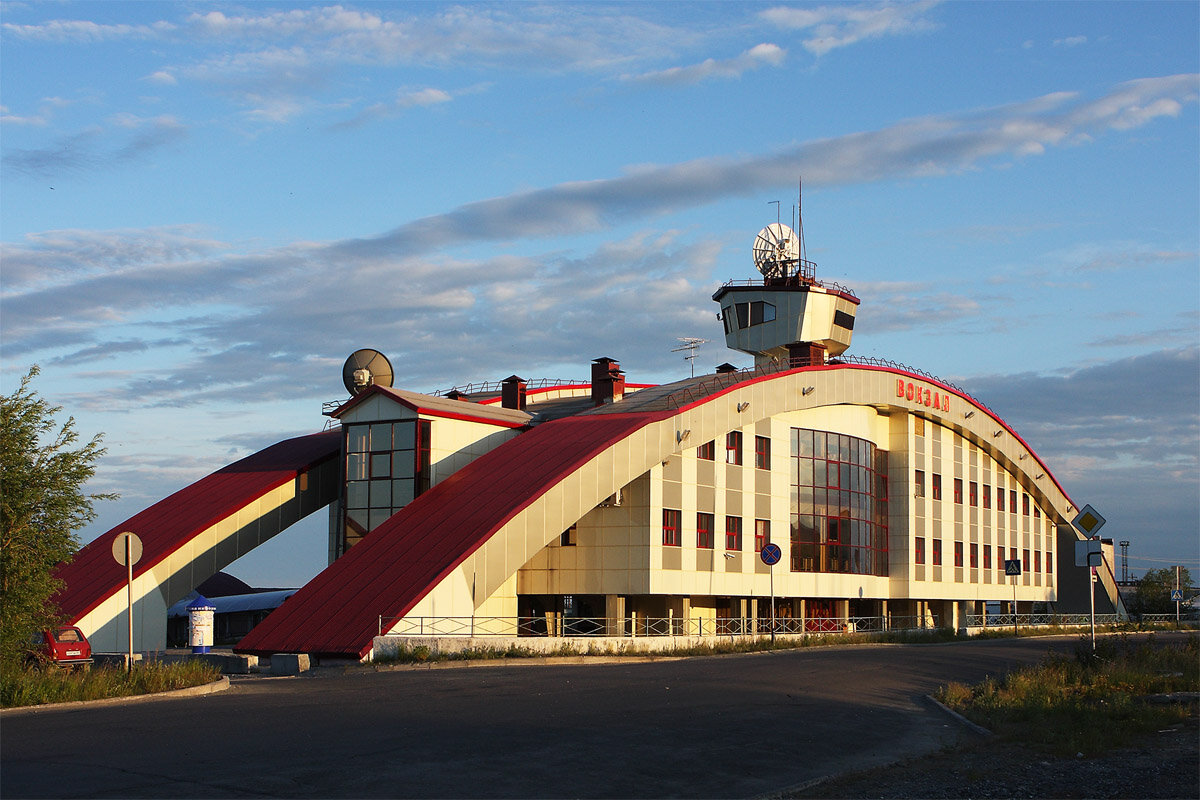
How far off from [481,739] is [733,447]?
3470cm

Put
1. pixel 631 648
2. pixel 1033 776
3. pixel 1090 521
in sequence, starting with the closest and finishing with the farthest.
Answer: pixel 1033 776 < pixel 1090 521 < pixel 631 648

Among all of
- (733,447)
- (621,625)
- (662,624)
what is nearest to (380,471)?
(621,625)

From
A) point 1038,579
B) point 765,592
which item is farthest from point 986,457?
point 765,592

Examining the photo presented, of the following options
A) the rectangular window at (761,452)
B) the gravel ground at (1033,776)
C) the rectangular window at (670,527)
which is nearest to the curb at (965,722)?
the gravel ground at (1033,776)

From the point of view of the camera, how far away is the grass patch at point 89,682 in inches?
714

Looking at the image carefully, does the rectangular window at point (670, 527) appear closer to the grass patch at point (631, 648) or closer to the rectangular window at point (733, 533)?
the rectangular window at point (733, 533)

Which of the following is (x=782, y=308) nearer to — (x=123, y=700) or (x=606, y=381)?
(x=606, y=381)

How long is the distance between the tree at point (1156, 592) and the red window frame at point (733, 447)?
53759mm

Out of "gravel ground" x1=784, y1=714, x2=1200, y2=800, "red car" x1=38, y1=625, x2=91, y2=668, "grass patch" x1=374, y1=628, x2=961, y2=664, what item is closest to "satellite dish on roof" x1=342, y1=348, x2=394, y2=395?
"grass patch" x1=374, y1=628, x2=961, y2=664

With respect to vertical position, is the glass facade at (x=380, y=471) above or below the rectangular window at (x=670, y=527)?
above

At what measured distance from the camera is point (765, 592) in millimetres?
49375

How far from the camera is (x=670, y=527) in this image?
146 feet

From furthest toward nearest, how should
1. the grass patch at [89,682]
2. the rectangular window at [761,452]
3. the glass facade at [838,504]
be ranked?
the glass facade at [838,504], the rectangular window at [761,452], the grass patch at [89,682]

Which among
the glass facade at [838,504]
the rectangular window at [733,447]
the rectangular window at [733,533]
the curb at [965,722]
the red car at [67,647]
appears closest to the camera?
the curb at [965,722]
